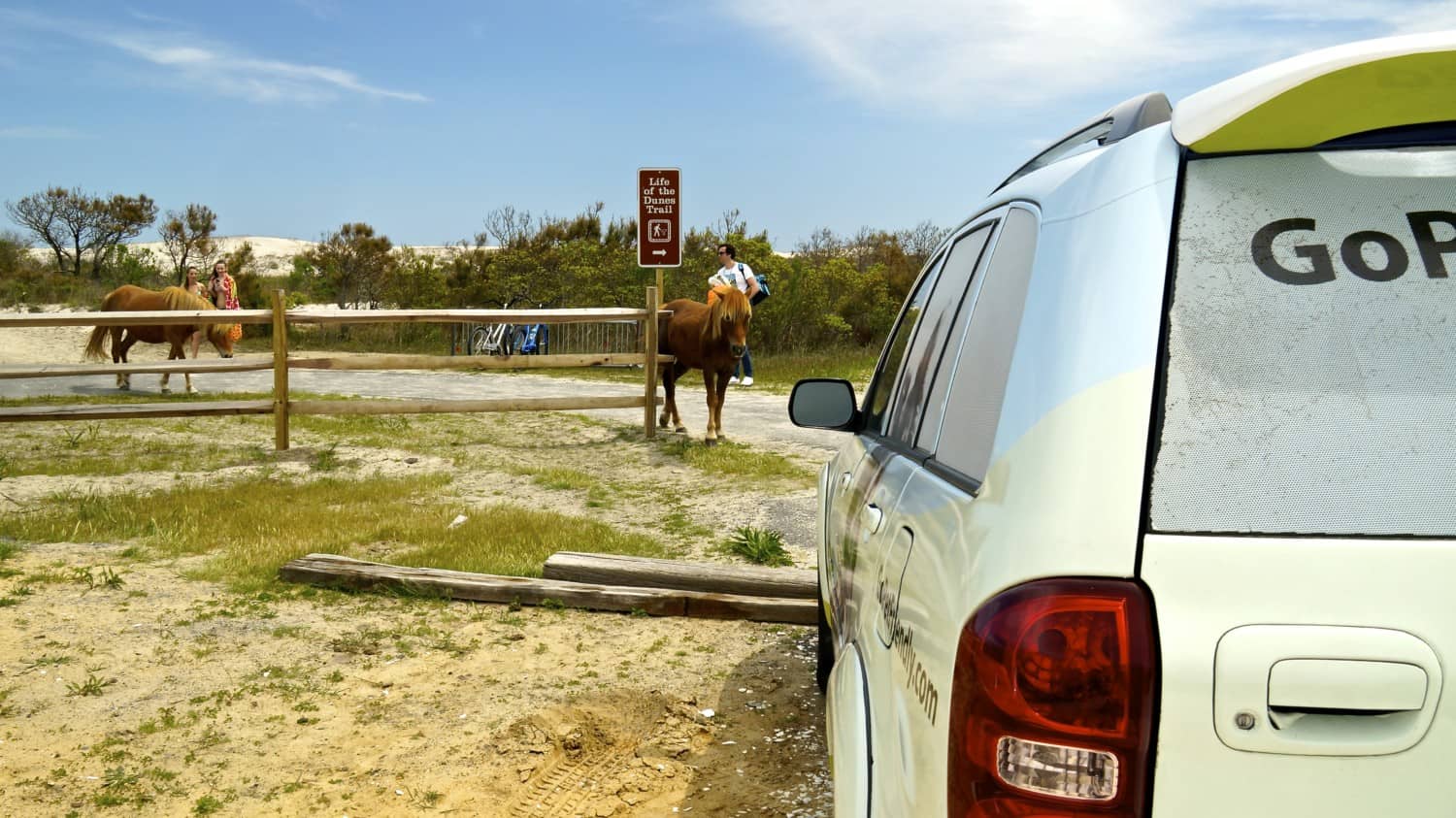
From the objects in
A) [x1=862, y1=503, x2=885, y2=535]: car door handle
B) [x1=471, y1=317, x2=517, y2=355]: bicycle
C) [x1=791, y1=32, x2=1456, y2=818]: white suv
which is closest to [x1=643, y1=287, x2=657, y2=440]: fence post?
[x1=862, y1=503, x2=885, y2=535]: car door handle

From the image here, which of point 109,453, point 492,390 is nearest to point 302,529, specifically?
point 109,453

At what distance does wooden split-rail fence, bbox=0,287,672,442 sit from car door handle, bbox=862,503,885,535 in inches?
368

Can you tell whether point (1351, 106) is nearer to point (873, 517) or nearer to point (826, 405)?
point (873, 517)

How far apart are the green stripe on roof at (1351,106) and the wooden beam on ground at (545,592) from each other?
4.23m

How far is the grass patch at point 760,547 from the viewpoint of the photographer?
6934 mm

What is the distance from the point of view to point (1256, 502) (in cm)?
138

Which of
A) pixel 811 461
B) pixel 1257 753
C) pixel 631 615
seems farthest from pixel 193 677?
pixel 811 461

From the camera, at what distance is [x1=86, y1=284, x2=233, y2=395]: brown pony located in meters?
16.6

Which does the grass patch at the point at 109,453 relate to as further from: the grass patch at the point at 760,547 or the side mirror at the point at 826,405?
the side mirror at the point at 826,405

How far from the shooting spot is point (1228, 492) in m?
1.39

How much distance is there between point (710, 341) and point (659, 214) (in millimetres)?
2114

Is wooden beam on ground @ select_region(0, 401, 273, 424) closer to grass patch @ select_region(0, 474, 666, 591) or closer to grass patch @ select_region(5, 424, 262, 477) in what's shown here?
grass patch @ select_region(5, 424, 262, 477)

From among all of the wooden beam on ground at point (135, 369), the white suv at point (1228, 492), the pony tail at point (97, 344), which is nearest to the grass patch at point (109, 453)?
the wooden beam on ground at point (135, 369)

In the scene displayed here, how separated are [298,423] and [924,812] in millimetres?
13376
